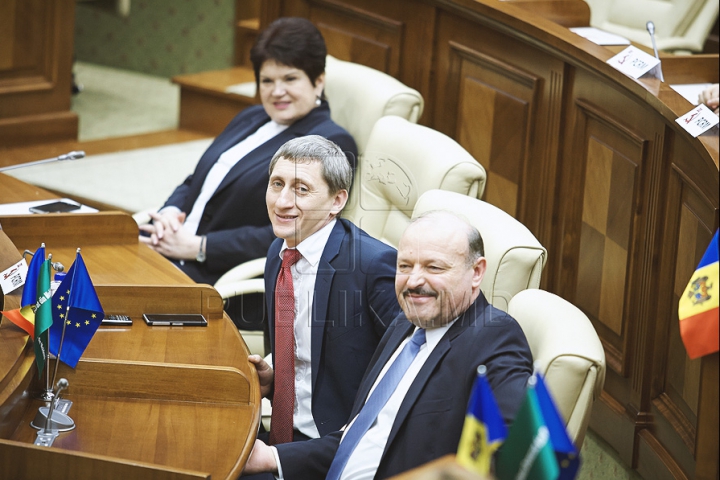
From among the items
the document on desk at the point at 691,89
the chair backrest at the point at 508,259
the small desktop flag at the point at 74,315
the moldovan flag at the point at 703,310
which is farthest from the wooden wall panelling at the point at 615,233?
the small desktop flag at the point at 74,315

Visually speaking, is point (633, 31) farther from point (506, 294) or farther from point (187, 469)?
point (187, 469)

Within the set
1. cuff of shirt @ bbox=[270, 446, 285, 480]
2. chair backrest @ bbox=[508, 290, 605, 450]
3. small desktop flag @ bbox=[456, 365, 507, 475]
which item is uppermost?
small desktop flag @ bbox=[456, 365, 507, 475]

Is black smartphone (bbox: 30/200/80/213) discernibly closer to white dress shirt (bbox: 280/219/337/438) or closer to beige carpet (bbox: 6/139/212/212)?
white dress shirt (bbox: 280/219/337/438)

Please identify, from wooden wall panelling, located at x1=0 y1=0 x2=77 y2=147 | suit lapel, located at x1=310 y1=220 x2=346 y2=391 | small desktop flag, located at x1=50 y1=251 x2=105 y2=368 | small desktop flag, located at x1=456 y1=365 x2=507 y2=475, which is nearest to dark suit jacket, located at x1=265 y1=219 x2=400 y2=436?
suit lapel, located at x1=310 y1=220 x2=346 y2=391

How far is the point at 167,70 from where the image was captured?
6.75m

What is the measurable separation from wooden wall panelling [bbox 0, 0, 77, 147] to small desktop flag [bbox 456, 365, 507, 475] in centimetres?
424

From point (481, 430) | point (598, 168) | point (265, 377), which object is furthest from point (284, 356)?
point (598, 168)

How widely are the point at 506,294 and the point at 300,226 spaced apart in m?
0.51

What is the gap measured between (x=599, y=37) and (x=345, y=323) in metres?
1.43

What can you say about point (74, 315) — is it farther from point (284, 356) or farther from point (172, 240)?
point (172, 240)

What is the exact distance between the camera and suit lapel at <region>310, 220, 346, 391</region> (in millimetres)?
2191

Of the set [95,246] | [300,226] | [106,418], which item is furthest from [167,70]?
[106,418]

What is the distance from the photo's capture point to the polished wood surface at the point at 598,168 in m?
2.44

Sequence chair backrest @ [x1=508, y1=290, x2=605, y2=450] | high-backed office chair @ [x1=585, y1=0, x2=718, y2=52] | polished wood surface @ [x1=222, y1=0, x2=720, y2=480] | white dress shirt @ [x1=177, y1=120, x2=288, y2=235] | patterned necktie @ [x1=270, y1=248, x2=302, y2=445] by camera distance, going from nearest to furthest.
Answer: chair backrest @ [x1=508, y1=290, x2=605, y2=450], patterned necktie @ [x1=270, y1=248, x2=302, y2=445], polished wood surface @ [x1=222, y1=0, x2=720, y2=480], white dress shirt @ [x1=177, y1=120, x2=288, y2=235], high-backed office chair @ [x1=585, y1=0, x2=718, y2=52]
